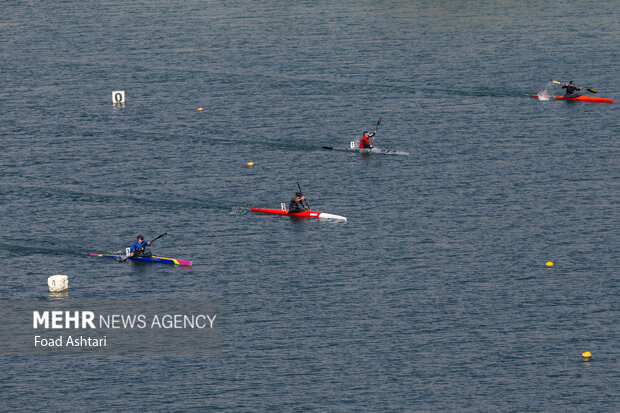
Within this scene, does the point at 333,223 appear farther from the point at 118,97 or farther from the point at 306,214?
the point at 118,97

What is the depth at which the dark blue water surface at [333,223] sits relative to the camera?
316ft

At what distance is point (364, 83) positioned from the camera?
179000 millimetres

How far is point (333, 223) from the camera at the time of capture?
125250mm

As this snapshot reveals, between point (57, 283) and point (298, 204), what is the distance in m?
28.9

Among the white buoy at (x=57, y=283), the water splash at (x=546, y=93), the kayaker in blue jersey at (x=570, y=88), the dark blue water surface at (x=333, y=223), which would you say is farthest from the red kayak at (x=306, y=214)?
the kayaker in blue jersey at (x=570, y=88)

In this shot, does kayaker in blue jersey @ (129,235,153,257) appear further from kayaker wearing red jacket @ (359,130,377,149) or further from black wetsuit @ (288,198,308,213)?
kayaker wearing red jacket @ (359,130,377,149)

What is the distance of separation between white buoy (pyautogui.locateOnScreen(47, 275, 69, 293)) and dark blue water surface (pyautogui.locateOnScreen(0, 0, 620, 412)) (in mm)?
1532

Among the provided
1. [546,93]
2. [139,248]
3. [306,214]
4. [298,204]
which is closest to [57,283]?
[139,248]

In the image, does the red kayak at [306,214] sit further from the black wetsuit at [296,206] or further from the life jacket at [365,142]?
the life jacket at [365,142]

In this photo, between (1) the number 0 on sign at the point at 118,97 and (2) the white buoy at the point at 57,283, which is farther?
(1) the number 0 on sign at the point at 118,97

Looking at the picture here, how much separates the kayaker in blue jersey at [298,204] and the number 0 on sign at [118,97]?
5091 centimetres

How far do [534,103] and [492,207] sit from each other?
1697 inches

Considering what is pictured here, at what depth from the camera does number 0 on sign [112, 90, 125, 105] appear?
553 ft

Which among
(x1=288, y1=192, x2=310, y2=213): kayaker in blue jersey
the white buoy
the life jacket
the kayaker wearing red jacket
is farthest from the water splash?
the white buoy
